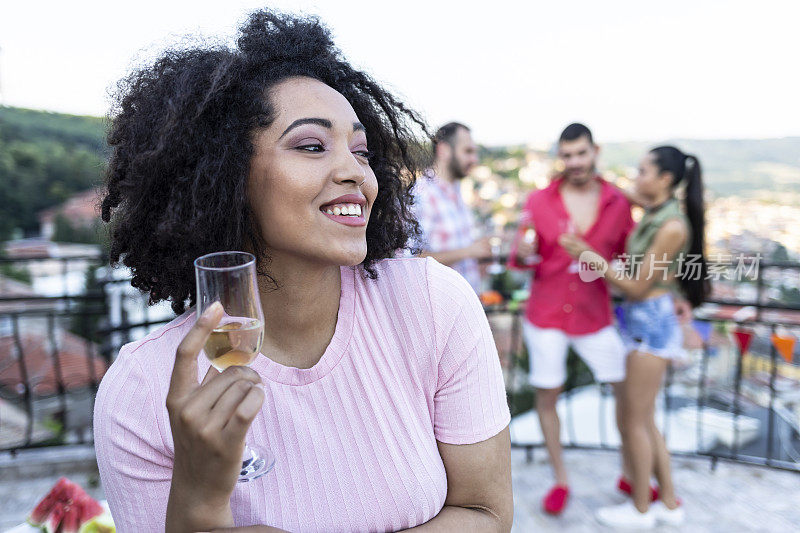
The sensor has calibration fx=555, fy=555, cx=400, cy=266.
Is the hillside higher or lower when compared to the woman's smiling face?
higher

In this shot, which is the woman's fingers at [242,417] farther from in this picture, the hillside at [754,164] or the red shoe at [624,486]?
the hillside at [754,164]

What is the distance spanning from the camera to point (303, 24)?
1556mm

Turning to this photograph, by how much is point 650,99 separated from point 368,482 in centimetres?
603

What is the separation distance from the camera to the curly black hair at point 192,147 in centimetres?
127

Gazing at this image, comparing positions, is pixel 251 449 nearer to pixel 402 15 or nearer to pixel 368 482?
pixel 368 482

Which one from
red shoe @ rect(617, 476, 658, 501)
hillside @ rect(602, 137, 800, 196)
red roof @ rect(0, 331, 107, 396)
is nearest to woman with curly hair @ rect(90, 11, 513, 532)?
red shoe @ rect(617, 476, 658, 501)

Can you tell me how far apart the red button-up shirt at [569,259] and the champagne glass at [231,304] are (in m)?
2.37

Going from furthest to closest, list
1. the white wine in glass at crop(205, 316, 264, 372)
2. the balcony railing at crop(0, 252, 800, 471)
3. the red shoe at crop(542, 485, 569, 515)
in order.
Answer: the balcony railing at crop(0, 252, 800, 471) → the red shoe at crop(542, 485, 569, 515) → the white wine in glass at crop(205, 316, 264, 372)

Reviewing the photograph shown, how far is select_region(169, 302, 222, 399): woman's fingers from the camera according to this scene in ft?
2.80

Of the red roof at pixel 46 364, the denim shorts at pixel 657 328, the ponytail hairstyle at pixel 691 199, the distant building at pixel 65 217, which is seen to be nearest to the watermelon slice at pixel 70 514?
the denim shorts at pixel 657 328

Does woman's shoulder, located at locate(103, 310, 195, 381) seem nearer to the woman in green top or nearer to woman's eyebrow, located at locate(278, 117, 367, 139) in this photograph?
woman's eyebrow, located at locate(278, 117, 367, 139)

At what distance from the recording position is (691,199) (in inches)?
116

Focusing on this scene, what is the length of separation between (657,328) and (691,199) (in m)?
0.72

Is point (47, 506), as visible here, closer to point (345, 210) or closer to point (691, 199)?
point (345, 210)
